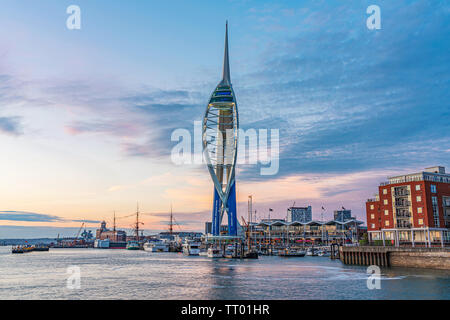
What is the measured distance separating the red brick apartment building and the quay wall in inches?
254

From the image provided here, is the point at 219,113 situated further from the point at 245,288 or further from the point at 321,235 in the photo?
the point at 245,288

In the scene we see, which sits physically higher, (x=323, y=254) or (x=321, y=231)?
(x=321, y=231)

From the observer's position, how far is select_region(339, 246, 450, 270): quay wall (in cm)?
6277

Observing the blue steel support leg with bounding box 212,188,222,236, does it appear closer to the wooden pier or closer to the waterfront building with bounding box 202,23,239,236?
the waterfront building with bounding box 202,23,239,236

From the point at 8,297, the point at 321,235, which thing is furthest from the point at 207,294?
the point at 321,235

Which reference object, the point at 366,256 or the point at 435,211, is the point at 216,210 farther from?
the point at 435,211

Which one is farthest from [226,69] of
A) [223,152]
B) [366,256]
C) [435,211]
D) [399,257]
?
[399,257]

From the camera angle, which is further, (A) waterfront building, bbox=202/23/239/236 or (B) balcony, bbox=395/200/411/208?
(A) waterfront building, bbox=202/23/239/236

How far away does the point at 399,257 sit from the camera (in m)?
69.9

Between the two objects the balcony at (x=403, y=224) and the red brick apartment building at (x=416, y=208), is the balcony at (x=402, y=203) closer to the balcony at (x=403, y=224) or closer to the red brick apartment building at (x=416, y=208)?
the red brick apartment building at (x=416, y=208)

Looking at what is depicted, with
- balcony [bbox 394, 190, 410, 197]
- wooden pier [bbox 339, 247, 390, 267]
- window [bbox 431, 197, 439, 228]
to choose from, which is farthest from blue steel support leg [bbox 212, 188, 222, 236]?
window [bbox 431, 197, 439, 228]

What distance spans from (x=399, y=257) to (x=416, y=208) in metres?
12.1
